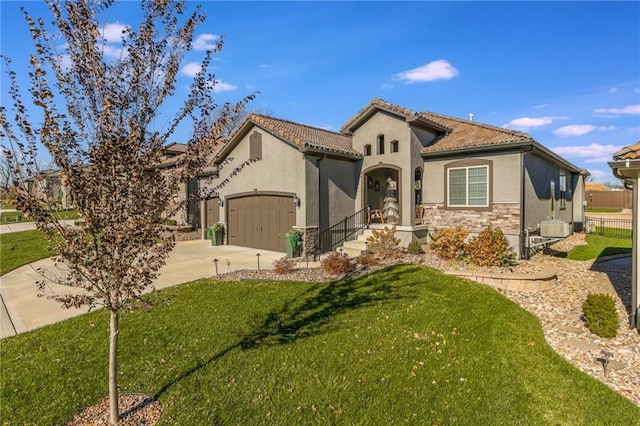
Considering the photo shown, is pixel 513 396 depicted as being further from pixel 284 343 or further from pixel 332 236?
pixel 332 236

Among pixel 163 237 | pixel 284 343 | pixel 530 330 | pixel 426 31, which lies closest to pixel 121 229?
pixel 163 237

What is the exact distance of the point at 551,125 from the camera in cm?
2267

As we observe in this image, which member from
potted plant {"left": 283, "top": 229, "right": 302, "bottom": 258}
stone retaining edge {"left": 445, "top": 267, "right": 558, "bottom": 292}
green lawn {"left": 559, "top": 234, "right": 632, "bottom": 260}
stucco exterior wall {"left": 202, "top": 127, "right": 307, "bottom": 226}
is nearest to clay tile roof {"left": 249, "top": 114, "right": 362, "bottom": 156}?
stucco exterior wall {"left": 202, "top": 127, "right": 307, "bottom": 226}

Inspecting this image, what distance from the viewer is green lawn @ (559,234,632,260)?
1307cm

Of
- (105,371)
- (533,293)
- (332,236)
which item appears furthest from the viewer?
A: (332,236)

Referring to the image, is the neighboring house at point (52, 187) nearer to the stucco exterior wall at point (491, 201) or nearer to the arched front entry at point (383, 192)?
the arched front entry at point (383, 192)

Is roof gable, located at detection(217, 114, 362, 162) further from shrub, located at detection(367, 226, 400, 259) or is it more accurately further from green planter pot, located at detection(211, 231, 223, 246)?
shrub, located at detection(367, 226, 400, 259)

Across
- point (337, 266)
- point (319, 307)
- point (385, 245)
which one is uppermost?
point (385, 245)

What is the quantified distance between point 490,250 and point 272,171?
8.44 meters

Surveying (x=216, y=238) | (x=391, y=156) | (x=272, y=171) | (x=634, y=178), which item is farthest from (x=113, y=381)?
(x=216, y=238)

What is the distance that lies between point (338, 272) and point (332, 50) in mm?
8292

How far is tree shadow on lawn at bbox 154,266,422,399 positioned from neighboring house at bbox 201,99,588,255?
406 cm

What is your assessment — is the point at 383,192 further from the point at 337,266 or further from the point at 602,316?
Result: the point at 602,316

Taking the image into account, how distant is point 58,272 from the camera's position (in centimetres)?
1090
